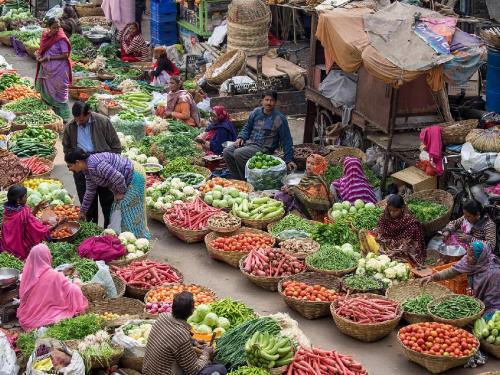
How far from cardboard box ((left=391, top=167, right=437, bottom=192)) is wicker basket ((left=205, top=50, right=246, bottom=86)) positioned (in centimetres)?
503

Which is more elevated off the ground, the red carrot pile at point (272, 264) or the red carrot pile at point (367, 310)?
the red carrot pile at point (367, 310)

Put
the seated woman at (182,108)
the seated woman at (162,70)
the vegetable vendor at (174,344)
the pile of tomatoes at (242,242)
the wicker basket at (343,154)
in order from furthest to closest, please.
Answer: the seated woman at (162,70) < the seated woman at (182,108) < the wicker basket at (343,154) < the pile of tomatoes at (242,242) < the vegetable vendor at (174,344)

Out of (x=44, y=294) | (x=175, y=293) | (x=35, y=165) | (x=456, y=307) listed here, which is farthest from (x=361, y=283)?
(x=35, y=165)

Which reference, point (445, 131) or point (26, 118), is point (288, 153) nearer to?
point (445, 131)

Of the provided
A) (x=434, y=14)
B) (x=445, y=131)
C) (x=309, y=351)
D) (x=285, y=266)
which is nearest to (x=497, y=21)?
(x=434, y=14)

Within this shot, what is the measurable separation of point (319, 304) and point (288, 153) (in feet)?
11.5

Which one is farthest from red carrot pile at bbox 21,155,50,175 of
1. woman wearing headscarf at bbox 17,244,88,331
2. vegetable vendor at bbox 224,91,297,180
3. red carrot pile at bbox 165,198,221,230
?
woman wearing headscarf at bbox 17,244,88,331

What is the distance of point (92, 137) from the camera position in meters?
10.9

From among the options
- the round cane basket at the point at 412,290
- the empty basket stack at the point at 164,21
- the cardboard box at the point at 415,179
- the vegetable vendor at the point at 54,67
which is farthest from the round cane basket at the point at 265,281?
the empty basket stack at the point at 164,21

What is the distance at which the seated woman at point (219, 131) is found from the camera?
44.1ft

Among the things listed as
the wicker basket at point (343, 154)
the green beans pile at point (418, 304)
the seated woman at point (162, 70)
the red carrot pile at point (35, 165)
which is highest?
the green beans pile at point (418, 304)

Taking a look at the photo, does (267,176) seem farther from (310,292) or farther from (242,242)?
(310,292)

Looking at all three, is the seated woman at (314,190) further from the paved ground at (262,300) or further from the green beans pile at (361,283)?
the green beans pile at (361,283)

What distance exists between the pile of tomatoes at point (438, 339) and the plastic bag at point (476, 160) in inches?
96.5
